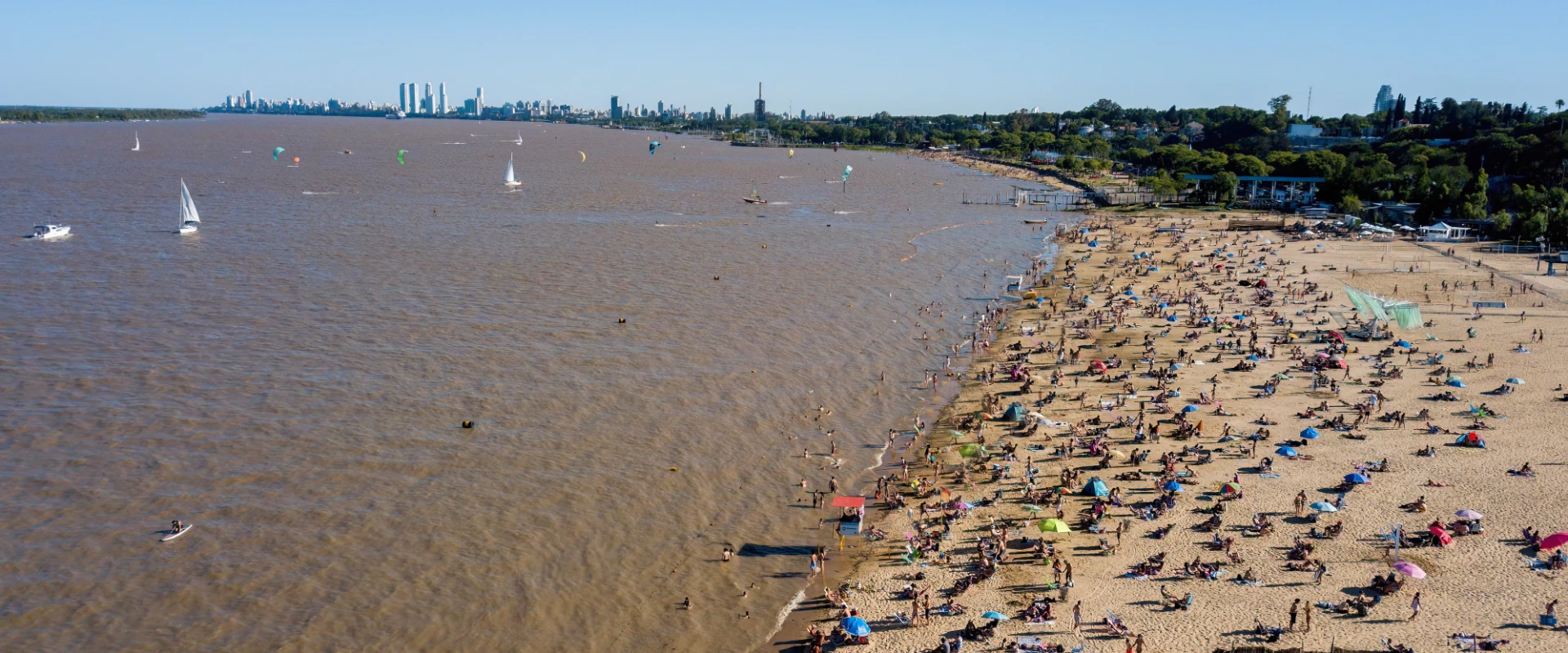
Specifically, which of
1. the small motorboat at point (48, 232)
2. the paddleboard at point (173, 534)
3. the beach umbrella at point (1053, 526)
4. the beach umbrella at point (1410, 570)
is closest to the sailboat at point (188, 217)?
the small motorboat at point (48, 232)

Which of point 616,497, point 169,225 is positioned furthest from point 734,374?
point 169,225

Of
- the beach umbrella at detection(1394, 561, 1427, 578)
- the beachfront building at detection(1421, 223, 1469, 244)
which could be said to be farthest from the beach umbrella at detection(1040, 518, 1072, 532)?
the beachfront building at detection(1421, 223, 1469, 244)

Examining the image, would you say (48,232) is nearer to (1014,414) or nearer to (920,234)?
(920,234)

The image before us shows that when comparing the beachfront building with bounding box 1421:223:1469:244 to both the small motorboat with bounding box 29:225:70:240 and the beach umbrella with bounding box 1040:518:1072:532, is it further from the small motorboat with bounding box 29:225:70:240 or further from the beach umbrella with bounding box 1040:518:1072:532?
the small motorboat with bounding box 29:225:70:240

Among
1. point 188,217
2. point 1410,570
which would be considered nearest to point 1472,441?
point 1410,570

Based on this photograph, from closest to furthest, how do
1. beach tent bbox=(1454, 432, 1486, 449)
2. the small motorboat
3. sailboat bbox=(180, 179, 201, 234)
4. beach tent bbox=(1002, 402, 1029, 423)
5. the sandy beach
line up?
the sandy beach
beach tent bbox=(1454, 432, 1486, 449)
beach tent bbox=(1002, 402, 1029, 423)
the small motorboat
sailboat bbox=(180, 179, 201, 234)

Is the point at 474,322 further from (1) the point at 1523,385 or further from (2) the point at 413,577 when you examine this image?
(1) the point at 1523,385
